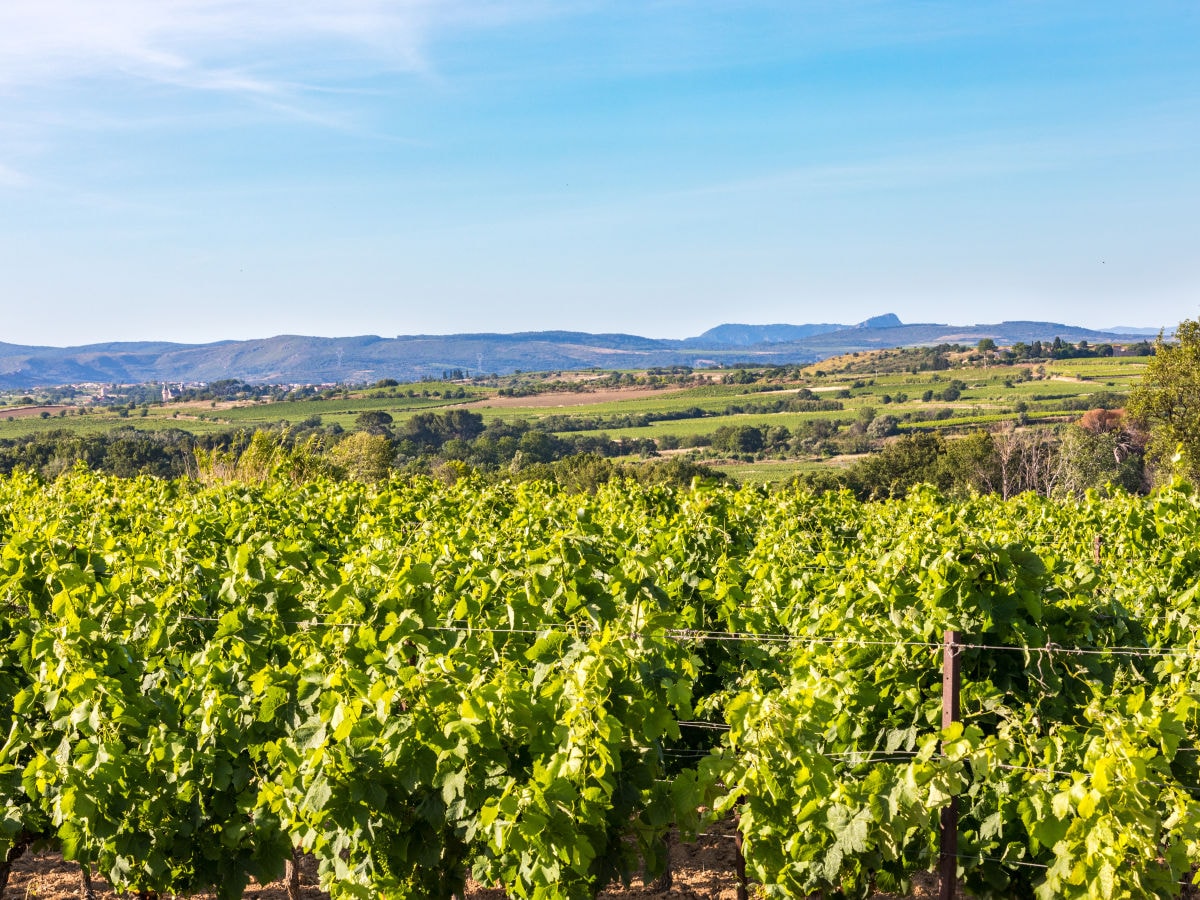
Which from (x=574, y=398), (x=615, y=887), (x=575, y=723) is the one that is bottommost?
(x=574, y=398)

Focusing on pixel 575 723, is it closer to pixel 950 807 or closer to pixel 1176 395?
pixel 950 807

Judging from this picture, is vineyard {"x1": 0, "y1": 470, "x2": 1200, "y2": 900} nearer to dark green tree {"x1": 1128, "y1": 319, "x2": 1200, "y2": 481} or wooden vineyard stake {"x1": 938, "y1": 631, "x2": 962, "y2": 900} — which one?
wooden vineyard stake {"x1": 938, "y1": 631, "x2": 962, "y2": 900}

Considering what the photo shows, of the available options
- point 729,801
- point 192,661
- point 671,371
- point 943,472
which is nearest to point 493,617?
point 192,661

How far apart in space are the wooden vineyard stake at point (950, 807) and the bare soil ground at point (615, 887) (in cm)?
181

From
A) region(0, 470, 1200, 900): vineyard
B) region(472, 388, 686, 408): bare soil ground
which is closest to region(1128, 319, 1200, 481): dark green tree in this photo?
region(0, 470, 1200, 900): vineyard

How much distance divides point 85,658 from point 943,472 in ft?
151

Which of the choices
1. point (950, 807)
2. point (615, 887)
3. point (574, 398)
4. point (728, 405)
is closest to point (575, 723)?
point (950, 807)

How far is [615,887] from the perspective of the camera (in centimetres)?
688

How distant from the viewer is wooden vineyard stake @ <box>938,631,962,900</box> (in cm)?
486

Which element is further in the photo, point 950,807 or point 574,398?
point 574,398

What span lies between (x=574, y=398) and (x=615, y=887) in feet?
413

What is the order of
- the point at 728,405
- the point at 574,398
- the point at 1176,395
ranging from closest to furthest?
the point at 1176,395 < the point at 728,405 < the point at 574,398

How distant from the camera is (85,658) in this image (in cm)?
562

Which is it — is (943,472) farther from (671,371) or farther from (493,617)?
(671,371)
